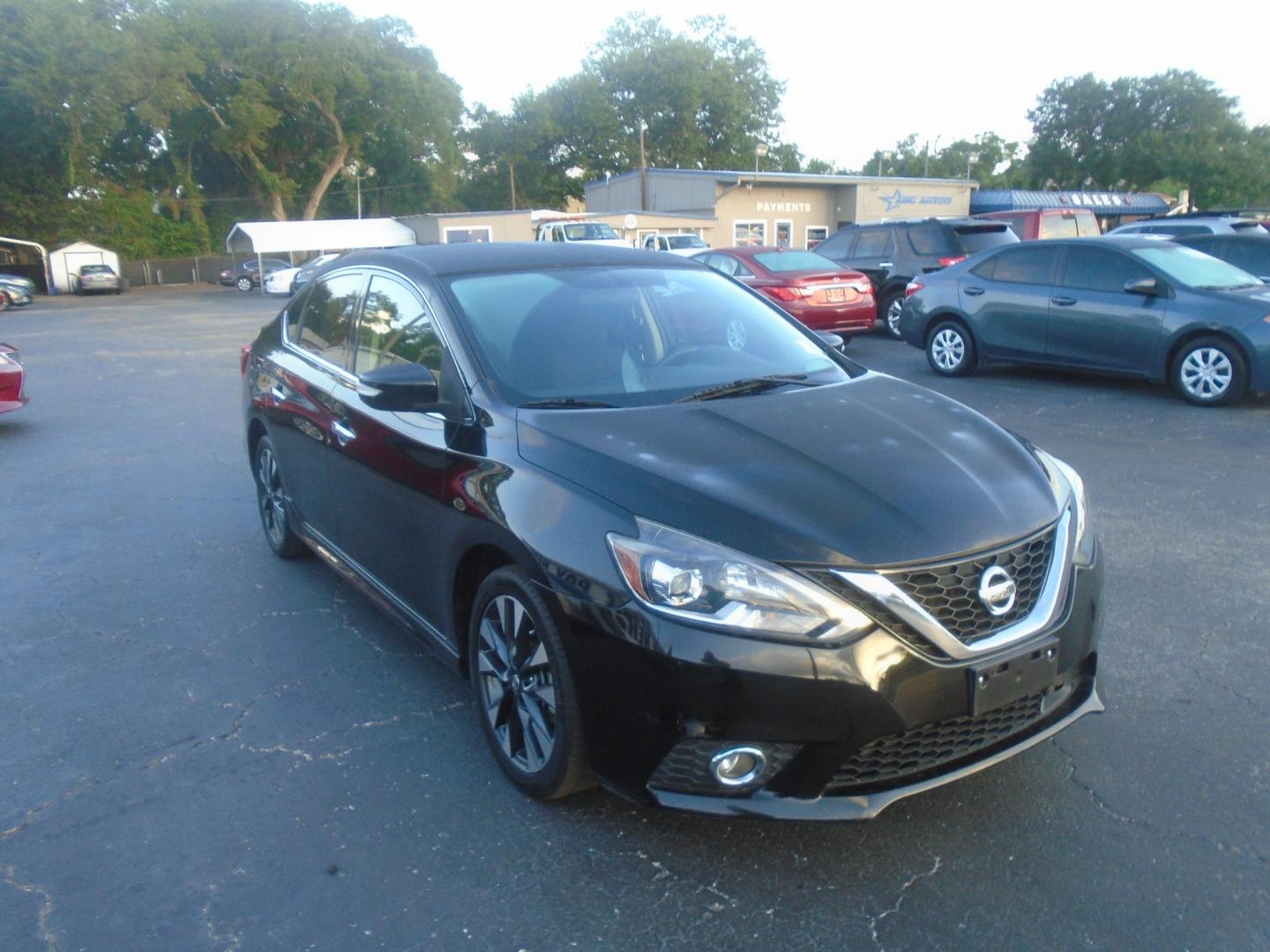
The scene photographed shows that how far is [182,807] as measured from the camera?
3355 mm

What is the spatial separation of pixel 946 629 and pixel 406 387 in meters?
1.96

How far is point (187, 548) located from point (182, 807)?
3.03 metres

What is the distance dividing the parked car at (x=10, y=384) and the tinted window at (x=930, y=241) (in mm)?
11768

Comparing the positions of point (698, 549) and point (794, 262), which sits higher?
point (794, 262)

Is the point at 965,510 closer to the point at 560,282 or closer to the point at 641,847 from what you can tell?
the point at 641,847

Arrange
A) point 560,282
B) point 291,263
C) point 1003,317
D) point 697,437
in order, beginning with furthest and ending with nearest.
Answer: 1. point 291,263
2. point 1003,317
3. point 560,282
4. point 697,437

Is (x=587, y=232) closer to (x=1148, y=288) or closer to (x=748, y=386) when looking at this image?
(x=1148, y=288)

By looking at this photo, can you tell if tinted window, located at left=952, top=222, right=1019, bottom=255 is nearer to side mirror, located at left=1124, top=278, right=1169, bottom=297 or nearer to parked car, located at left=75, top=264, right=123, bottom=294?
side mirror, located at left=1124, top=278, right=1169, bottom=297

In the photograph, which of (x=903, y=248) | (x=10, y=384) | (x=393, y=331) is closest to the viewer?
(x=393, y=331)

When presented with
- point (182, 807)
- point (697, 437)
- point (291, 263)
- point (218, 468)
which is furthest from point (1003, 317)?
point (291, 263)

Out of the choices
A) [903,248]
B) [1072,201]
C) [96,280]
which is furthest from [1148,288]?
[96,280]

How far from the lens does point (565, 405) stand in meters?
3.60

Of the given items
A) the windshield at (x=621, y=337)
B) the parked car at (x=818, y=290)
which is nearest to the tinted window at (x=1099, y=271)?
the parked car at (x=818, y=290)

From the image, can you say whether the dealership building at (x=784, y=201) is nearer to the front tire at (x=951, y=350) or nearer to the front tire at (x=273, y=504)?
the front tire at (x=951, y=350)
